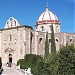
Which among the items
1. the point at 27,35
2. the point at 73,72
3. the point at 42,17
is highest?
the point at 42,17

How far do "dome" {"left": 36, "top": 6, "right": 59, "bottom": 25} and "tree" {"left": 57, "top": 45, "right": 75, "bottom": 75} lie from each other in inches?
1585

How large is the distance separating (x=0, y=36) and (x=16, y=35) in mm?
4073

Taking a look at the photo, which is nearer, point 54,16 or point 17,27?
point 17,27

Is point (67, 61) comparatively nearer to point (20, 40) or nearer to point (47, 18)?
point (20, 40)

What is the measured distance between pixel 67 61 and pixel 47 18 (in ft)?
135

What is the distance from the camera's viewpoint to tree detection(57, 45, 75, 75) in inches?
764

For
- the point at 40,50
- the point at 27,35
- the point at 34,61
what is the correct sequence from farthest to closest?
the point at 40,50, the point at 27,35, the point at 34,61

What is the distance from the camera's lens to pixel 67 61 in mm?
19484

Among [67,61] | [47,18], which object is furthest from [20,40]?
[67,61]

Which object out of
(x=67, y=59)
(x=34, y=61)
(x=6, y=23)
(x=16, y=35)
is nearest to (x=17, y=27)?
(x=16, y=35)

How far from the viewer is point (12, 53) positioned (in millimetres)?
53438

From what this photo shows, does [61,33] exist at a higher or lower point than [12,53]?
higher

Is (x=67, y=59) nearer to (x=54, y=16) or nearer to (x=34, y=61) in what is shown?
(x=34, y=61)

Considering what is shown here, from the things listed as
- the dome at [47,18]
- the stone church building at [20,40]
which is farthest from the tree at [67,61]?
the dome at [47,18]
